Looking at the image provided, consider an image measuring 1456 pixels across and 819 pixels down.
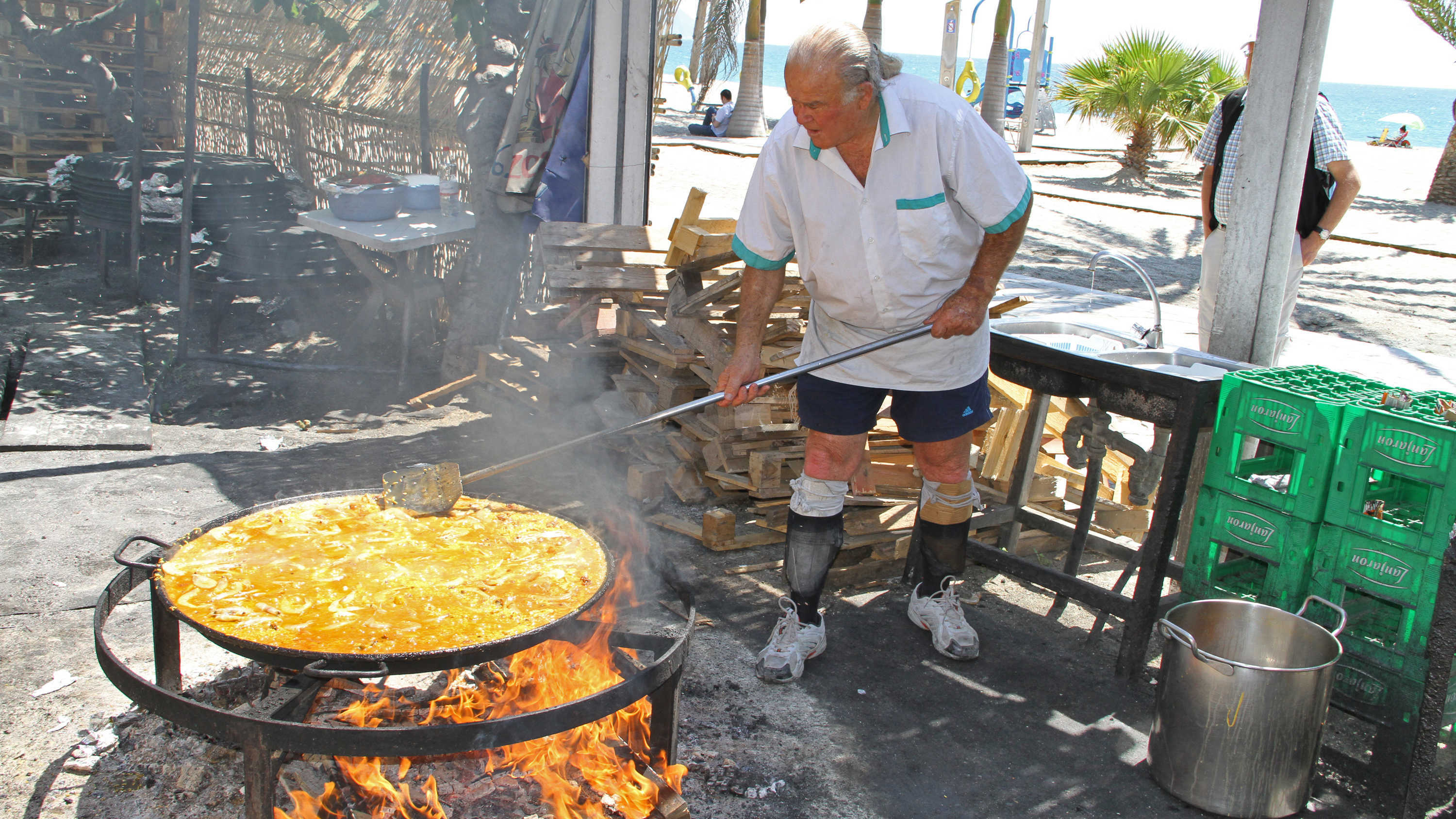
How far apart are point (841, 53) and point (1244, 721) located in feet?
7.64

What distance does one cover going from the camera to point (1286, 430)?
128 inches

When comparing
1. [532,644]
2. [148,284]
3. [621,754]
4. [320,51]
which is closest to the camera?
[532,644]

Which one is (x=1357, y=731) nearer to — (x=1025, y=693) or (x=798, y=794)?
(x=1025, y=693)

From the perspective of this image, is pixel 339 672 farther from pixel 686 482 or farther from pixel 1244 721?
pixel 686 482

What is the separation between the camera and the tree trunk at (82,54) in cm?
1143

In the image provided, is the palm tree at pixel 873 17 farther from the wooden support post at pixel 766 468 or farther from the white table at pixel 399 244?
the wooden support post at pixel 766 468

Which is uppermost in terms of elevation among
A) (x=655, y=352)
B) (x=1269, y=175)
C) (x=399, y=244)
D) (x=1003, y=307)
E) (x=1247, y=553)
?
(x=1269, y=175)

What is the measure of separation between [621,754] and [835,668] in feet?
3.71

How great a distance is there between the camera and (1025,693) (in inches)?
145

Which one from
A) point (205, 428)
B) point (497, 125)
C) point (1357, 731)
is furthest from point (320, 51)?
point (1357, 731)

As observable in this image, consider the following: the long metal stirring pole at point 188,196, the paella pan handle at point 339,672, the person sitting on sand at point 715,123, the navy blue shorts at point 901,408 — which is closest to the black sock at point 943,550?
the navy blue shorts at point 901,408

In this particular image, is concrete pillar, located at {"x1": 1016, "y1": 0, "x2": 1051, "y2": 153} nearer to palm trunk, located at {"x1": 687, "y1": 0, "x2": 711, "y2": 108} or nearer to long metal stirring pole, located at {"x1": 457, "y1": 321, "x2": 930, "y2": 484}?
palm trunk, located at {"x1": 687, "y1": 0, "x2": 711, "y2": 108}

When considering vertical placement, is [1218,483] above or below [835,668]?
above

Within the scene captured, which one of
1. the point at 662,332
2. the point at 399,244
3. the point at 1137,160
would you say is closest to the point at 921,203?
the point at 662,332
